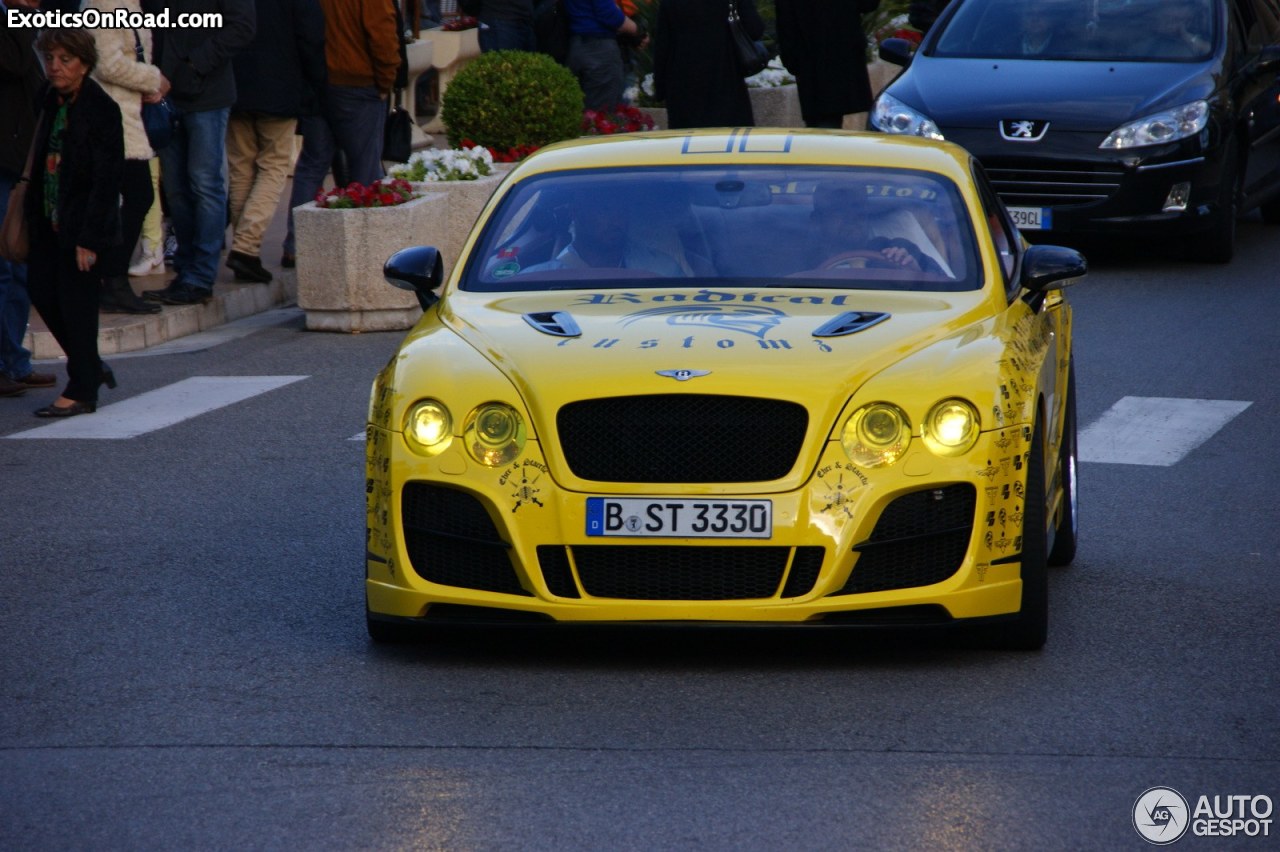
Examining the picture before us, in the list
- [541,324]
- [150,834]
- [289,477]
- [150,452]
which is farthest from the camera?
[150,452]

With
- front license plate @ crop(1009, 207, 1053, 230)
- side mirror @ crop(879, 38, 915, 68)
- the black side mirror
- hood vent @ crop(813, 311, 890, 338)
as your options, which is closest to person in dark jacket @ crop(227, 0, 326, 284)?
side mirror @ crop(879, 38, 915, 68)

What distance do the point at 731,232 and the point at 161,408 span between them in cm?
486

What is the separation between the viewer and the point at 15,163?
11469 mm

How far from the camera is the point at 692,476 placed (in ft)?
19.5

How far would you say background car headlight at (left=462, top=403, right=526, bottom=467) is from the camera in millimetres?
6047

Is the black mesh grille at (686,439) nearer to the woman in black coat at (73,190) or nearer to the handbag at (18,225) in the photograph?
A: the woman in black coat at (73,190)

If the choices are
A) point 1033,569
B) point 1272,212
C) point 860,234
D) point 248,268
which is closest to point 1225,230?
point 1272,212

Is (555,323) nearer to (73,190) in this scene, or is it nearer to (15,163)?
(73,190)

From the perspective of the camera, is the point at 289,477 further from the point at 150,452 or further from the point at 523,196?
the point at 523,196

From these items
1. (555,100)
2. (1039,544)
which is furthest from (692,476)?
(555,100)

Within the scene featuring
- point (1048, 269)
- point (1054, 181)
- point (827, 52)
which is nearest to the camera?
point (1048, 269)

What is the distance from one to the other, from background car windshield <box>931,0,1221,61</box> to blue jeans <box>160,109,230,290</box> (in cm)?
523

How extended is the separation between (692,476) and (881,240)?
59.2 inches

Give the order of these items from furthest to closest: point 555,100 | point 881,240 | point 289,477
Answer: point 555,100 → point 289,477 → point 881,240
